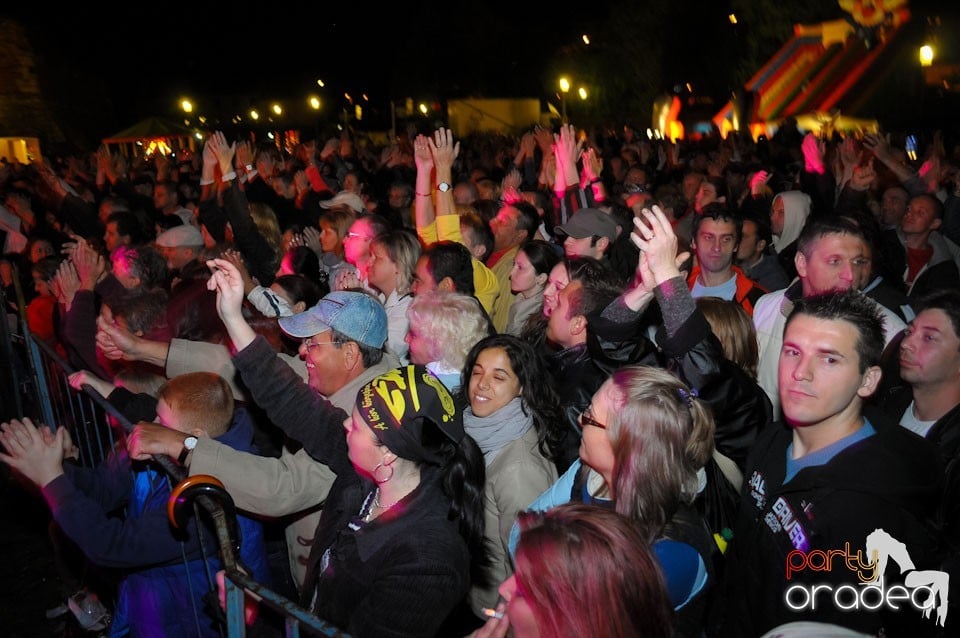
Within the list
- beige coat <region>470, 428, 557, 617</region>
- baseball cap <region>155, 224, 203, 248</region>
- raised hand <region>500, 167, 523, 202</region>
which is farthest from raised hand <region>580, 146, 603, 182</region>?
beige coat <region>470, 428, 557, 617</region>

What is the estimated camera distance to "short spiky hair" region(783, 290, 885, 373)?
2.79m

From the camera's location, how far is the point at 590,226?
6.02 metres

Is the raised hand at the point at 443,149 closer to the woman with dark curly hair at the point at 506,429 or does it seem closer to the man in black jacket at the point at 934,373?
the woman with dark curly hair at the point at 506,429

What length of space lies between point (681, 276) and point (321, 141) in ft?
59.6

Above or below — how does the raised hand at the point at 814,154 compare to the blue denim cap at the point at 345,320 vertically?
above

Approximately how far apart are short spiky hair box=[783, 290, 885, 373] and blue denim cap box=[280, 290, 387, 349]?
1.92 m

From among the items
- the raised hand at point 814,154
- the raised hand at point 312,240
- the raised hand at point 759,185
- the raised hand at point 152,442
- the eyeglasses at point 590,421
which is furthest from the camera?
the raised hand at point 759,185

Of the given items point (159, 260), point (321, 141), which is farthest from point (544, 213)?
point (321, 141)

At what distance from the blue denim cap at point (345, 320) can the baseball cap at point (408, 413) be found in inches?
37.3

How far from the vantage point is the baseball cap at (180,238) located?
6.77 m

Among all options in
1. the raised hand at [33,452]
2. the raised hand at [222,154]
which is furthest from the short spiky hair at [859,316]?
the raised hand at [222,154]

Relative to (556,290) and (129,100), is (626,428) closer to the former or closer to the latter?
(556,290)

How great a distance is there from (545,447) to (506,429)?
22 cm

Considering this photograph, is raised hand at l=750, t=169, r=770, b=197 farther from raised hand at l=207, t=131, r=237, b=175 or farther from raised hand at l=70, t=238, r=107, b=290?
raised hand at l=70, t=238, r=107, b=290
